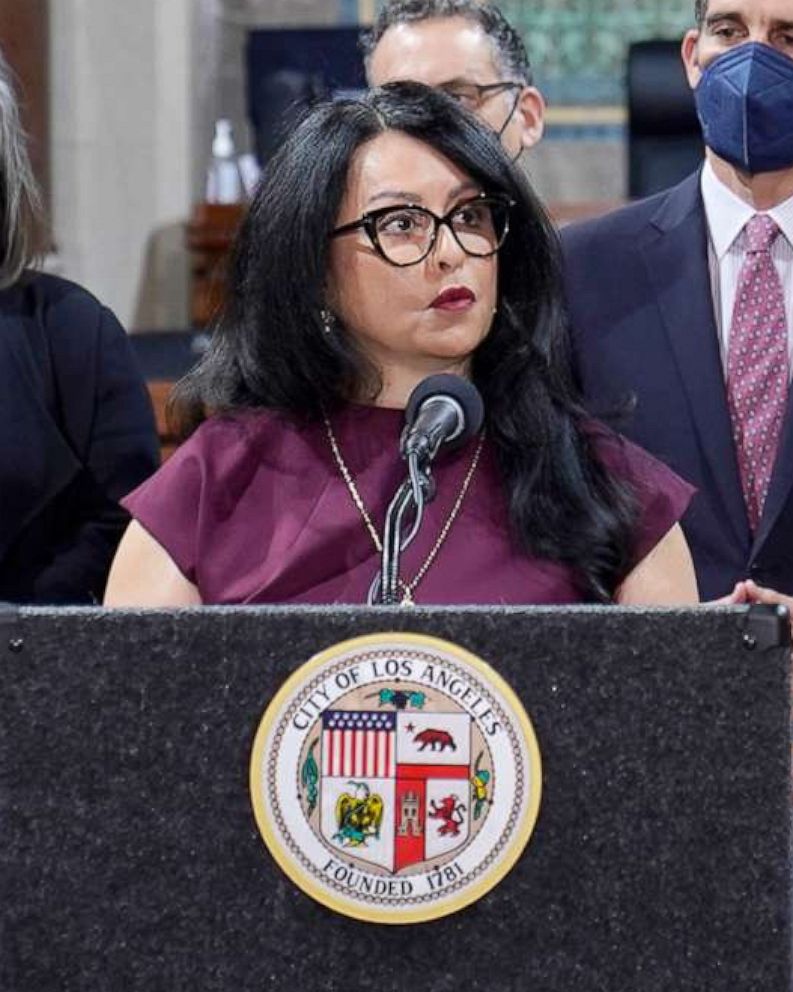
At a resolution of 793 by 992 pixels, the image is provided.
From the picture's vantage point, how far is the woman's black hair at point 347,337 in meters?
1.97

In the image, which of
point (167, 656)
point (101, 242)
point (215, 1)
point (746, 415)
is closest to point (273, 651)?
point (167, 656)

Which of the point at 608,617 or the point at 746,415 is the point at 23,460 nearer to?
the point at 746,415

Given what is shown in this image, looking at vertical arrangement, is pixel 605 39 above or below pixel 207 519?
below

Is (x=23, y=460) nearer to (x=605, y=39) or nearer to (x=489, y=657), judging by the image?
(x=489, y=657)

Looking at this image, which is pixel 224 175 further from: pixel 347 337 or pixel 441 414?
pixel 441 414

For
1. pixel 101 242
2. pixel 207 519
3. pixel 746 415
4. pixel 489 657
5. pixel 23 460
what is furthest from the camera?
pixel 101 242

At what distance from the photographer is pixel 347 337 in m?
2.02

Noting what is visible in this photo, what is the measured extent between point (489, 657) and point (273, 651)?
14 centimetres

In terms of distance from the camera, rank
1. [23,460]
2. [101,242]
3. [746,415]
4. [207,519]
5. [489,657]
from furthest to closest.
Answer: [101,242] < [23,460] < [746,415] < [207,519] < [489,657]

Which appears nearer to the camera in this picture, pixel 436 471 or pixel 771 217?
pixel 436 471

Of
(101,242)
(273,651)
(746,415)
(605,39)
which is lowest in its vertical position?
(101,242)

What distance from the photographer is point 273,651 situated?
1463 millimetres

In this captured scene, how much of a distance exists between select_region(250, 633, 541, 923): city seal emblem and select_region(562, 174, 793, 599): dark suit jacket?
2.68 ft

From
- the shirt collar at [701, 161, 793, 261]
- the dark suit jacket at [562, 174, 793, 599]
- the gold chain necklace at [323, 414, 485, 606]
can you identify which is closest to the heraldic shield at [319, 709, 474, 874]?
the gold chain necklace at [323, 414, 485, 606]
